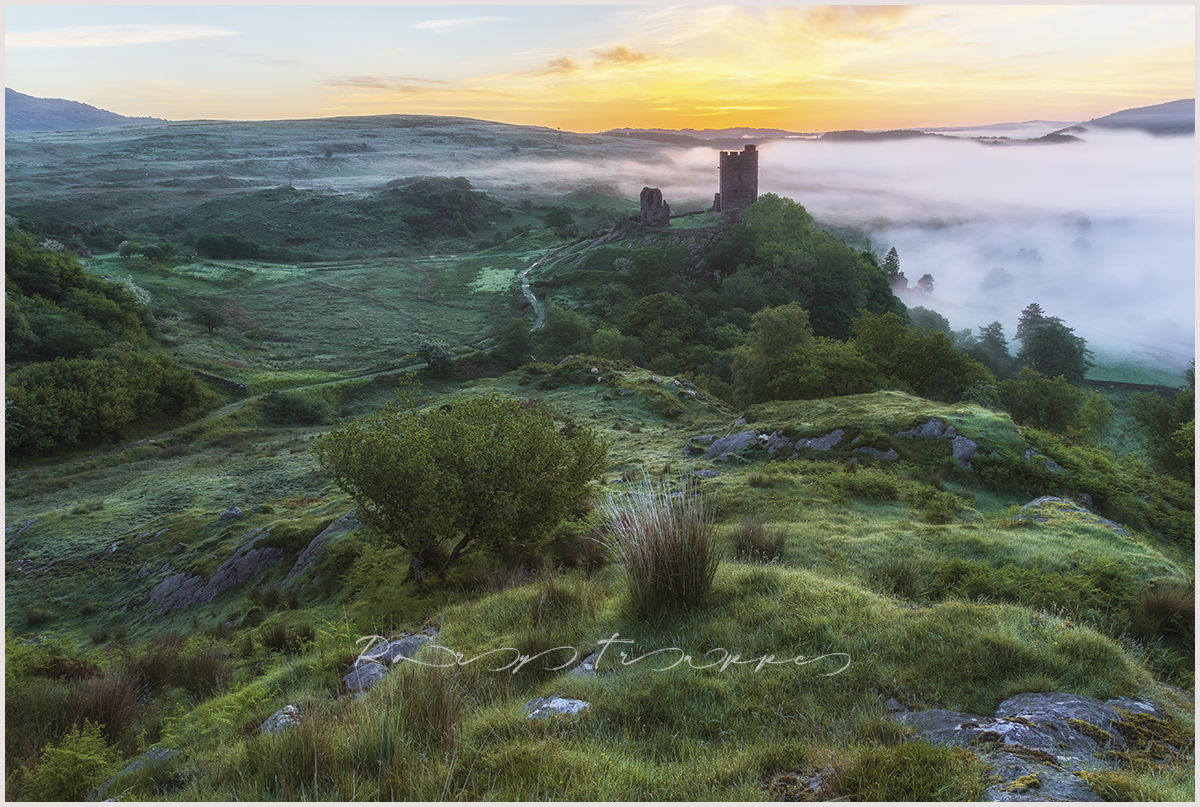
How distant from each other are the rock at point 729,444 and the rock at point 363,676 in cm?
1346

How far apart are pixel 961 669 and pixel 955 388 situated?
88.1 feet

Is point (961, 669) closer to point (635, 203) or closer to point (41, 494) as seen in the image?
point (41, 494)

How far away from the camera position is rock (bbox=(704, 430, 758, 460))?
19266 mm

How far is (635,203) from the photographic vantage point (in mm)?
173750

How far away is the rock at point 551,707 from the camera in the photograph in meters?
5.02

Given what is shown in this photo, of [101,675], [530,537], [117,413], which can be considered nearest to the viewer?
[101,675]

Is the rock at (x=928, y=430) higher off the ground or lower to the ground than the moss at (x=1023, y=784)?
lower

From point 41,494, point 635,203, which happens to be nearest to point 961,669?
point 41,494

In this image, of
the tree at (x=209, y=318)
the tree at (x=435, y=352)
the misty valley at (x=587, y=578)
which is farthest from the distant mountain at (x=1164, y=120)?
the tree at (x=209, y=318)

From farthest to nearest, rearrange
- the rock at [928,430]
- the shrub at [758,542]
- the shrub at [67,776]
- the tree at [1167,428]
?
the tree at [1167,428]
the rock at [928,430]
the shrub at [758,542]
the shrub at [67,776]

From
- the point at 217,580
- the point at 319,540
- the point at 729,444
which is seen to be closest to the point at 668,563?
the point at 319,540

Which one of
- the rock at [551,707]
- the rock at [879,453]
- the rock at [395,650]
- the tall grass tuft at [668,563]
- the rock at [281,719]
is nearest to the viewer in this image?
the rock at [551,707]

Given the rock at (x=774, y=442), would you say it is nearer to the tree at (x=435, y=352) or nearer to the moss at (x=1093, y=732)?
the moss at (x=1093, y=732)

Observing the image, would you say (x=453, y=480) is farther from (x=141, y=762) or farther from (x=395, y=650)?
(x=141, y=762)
